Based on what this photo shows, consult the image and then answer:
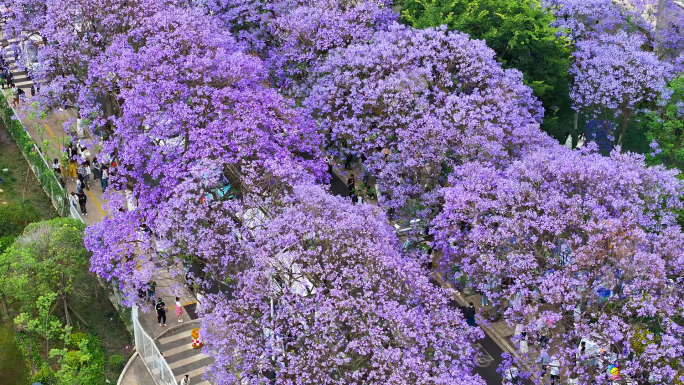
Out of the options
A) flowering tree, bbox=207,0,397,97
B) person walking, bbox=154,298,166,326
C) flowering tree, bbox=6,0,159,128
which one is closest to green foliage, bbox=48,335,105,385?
person walking, bbox=154,298,166,326

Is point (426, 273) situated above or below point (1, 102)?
above

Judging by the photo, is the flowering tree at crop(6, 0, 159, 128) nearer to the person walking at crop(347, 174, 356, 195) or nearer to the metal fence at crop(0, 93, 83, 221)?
the metal fence at crop(0, 93, 83, 221)

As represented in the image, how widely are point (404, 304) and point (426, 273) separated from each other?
3.29 metres

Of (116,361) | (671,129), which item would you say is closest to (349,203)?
(116,361)

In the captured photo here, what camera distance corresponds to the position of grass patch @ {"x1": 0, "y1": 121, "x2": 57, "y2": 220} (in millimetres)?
50750

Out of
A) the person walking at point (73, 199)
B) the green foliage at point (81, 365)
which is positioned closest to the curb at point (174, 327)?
the green foliage at point (81, 365)

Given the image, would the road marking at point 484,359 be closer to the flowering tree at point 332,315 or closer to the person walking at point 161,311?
the flowering tree at point 332,315

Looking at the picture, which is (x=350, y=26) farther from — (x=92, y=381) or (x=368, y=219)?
(x=92, y=381)

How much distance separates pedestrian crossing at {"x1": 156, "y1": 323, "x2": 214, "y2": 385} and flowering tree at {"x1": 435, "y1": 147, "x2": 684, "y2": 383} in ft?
37.7

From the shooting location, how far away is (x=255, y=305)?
107 feet

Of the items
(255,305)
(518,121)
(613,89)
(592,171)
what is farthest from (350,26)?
(255,305)

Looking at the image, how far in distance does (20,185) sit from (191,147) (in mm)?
17297

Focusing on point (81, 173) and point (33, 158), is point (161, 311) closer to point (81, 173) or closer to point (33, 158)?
point (81, 173)

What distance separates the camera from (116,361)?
131 feet
